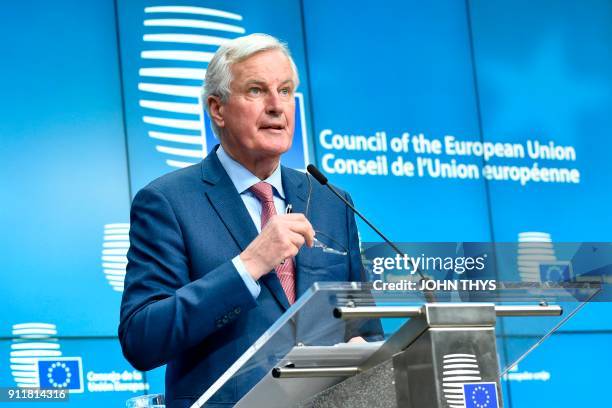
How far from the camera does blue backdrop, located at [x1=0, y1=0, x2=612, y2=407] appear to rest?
546cm

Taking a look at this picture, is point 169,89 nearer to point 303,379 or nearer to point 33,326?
point 33,326

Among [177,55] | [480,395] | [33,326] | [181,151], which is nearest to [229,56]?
[480,395]

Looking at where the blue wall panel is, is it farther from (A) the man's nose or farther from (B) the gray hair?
(A) the man's nose

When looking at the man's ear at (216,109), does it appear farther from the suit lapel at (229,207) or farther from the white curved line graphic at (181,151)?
the white curved line graphic at (181,151)

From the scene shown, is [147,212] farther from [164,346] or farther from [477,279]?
[477,279]

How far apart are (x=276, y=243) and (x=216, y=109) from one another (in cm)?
69

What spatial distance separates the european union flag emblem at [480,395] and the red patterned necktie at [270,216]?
865 millimetres

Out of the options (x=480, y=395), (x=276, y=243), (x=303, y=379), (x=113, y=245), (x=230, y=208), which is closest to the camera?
(x=480, y=395)

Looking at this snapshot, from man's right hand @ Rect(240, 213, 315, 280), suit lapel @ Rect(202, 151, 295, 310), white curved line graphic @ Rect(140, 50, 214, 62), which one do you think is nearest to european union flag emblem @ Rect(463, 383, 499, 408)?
man's right hand @ Rect(240, 213, 315, 280)

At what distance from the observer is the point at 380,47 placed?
6.53 metres

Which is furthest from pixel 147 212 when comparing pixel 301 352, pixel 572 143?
pixel 572 143

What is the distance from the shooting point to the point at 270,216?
2723mm

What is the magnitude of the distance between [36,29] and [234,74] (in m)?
3.10

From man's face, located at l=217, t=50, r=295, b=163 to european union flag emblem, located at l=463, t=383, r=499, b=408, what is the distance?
1143mm
